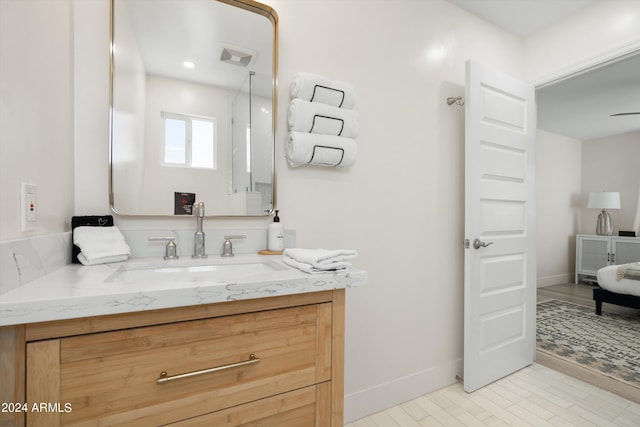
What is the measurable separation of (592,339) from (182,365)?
139 inches

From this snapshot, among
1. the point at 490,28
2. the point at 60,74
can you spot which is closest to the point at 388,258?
the point at 60,74

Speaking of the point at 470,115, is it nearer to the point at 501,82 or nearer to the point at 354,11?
the point at 501,82

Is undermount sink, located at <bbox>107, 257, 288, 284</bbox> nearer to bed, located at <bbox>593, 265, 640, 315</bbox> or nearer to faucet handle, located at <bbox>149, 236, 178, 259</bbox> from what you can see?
faucet handle, located at <bbox>149, 236, 178, 259</bbox>

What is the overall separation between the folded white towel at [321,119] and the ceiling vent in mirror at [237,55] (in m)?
0.28

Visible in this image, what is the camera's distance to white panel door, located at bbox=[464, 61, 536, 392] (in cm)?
195

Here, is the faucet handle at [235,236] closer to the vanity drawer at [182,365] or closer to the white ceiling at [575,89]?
the vanity drawer at [182,365]

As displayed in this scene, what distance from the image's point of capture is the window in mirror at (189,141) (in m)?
1.30

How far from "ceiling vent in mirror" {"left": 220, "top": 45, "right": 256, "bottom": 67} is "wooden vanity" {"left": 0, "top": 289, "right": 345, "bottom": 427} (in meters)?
1.12

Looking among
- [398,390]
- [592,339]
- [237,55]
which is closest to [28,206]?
[237,55]

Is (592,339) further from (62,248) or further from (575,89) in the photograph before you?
(62,248)

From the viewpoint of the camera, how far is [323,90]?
1.51 meters

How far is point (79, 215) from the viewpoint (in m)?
1.17

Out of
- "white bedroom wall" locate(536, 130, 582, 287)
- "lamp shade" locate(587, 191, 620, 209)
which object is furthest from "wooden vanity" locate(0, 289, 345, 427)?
"lamp shade" locate(587, 191, 620, 209)

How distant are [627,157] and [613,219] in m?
1.01
